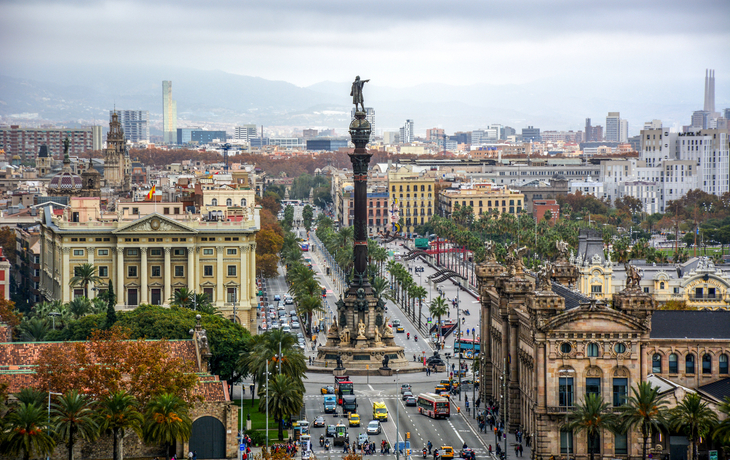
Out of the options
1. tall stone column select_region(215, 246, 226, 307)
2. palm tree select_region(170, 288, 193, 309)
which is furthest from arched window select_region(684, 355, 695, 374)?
tall stone column select_region(215, 246, 226, 307)

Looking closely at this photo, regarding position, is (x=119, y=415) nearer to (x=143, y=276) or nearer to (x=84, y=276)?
(x=84, y=276)

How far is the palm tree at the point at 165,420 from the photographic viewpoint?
248 feet

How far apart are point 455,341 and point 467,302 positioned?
33.8m

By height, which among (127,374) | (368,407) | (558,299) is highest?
(558,299)

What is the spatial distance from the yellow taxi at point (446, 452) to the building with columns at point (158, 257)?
57.4m

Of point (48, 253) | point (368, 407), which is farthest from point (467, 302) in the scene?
point (368, 407)

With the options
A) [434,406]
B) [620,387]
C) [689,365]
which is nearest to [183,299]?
[434,406]

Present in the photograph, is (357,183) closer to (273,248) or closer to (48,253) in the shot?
(48,253)

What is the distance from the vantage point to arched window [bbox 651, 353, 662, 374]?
291 feet

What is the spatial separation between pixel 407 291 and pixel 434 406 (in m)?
66.2

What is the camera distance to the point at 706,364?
88.8 metres

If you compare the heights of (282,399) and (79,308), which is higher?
(79,308)

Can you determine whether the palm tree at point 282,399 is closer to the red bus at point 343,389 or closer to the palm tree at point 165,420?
the palm tree at point 165,420

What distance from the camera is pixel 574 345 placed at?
83.4m
